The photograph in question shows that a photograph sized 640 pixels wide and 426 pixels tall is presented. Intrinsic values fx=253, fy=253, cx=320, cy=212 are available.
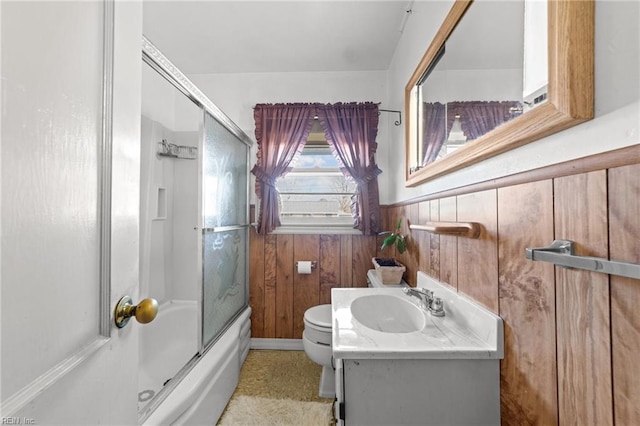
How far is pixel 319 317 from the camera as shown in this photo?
1676 millimetres

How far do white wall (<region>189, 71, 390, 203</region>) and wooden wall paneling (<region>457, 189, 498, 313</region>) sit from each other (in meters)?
1.30

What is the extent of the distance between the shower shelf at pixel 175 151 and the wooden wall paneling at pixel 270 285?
0.98 m

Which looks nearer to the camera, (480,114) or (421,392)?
(421,392)

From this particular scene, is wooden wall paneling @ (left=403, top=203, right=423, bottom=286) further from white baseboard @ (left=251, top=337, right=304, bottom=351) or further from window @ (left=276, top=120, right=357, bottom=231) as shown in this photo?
white baseboard @ (left=251, top=337, right=304, bottom=351)

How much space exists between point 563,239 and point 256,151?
82.7 inches

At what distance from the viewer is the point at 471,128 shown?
3.01ft

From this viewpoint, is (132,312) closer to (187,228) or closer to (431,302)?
(431,302)

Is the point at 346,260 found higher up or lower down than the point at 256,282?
higher up

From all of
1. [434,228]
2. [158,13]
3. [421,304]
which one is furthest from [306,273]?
[158,13]

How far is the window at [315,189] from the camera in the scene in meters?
2.27

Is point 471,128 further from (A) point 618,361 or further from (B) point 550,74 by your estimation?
(A) point 618,361

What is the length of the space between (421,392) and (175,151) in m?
2.34

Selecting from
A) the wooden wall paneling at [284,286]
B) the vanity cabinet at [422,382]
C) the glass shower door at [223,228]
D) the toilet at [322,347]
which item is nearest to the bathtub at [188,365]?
the glass shower door at [223,228]
